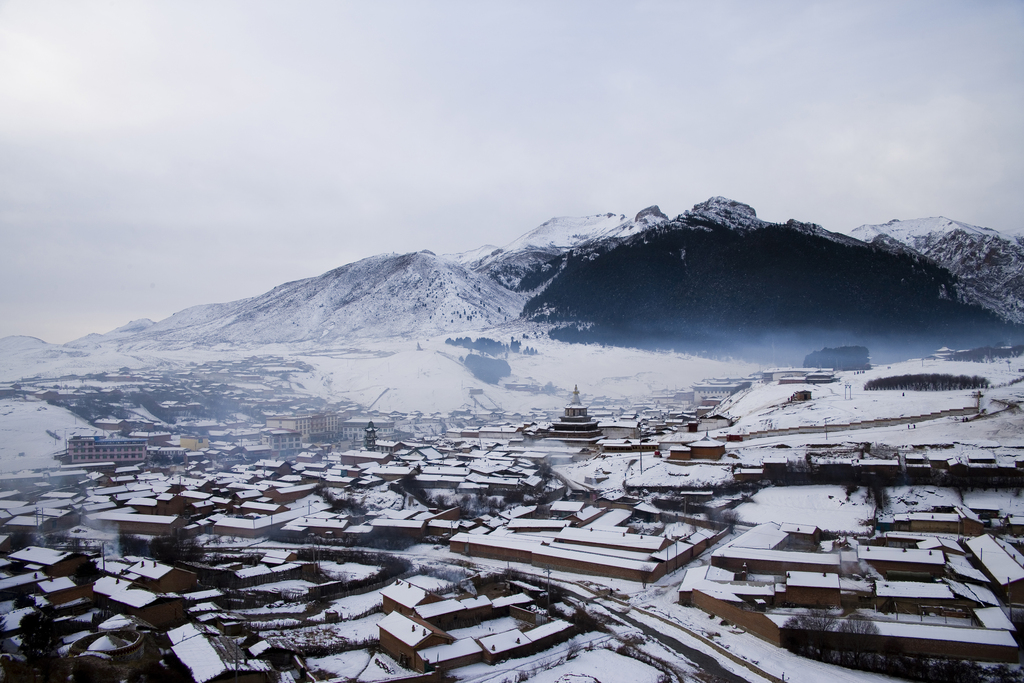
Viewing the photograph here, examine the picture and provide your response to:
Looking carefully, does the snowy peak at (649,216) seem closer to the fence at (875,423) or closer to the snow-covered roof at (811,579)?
the fence at (875,423)

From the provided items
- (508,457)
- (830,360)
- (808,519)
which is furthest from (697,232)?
(808,519)

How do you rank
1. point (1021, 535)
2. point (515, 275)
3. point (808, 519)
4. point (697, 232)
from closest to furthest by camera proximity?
point (1021, 535) → point (808, 519) → point (697, 232) → point (515, 275)

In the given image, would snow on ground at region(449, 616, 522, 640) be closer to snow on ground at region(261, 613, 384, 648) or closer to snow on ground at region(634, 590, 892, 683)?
snow on ground at region(261, 613, 384, 648)

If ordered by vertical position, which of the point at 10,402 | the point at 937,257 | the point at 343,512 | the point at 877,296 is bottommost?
the point at 343,512

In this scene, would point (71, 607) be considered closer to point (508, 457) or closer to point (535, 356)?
point (508, 457)

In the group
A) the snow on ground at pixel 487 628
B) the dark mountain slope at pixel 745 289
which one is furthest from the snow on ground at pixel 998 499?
the dark mountain slope at pixel 745 289

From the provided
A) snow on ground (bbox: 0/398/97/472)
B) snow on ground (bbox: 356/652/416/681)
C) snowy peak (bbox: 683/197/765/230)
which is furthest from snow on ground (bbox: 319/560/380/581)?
snowy peak (bbox: 683/197/765/230)
